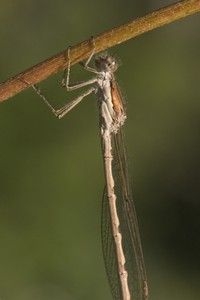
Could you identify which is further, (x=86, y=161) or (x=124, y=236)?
(x=86, y=161)

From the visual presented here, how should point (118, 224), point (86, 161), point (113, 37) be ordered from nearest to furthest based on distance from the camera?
point (113, 37), point (118, 224), point (86, 161)

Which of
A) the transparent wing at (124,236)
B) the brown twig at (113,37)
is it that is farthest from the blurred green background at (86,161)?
the brown twig at (113,37)

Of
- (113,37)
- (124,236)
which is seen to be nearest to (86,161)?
(124,236)

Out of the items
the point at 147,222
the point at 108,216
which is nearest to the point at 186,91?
the point at 147,222

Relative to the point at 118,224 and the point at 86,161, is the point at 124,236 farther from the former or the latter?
the point at 86,161

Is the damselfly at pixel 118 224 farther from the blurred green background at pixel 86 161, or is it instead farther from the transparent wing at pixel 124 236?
the blurred green background at pixel 86 161

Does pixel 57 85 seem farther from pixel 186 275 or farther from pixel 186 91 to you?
pixel 186 275

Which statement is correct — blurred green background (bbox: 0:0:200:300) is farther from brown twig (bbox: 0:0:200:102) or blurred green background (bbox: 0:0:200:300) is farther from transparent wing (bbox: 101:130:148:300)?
brown twig (bbox: 0:0:200:102)
